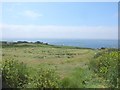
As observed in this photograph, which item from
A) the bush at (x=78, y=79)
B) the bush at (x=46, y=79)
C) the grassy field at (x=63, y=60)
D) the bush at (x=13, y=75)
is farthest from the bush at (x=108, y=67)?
the bush at (x=13, y=75)

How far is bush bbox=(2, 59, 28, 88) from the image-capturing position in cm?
466

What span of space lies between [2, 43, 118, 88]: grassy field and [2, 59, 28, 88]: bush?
162 mm

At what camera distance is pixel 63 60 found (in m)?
6.09

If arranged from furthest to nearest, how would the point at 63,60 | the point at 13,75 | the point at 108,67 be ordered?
the point at 63,60 < the point at 108,67 < the point at 13,75

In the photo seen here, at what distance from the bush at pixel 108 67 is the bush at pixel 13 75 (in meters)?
1.37

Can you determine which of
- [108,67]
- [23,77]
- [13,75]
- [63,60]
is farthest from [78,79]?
[63,60]

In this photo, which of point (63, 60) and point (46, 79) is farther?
point (63, 60)

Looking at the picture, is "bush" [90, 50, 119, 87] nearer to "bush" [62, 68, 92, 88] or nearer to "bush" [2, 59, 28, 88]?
"bush" [62, 68, 92, 88]

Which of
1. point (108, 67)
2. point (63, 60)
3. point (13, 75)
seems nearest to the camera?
point (13, 75)

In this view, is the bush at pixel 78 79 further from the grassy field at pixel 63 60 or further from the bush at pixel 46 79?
the bush at pixel 46 79

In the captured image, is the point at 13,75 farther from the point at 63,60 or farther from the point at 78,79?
the point at 63,60

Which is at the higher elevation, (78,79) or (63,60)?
(63,60)

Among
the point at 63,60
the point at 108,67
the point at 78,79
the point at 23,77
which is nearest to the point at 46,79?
the point at 23,77

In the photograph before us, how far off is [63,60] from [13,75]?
5.32ft
